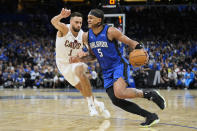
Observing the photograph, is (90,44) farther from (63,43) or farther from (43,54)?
(43,54)

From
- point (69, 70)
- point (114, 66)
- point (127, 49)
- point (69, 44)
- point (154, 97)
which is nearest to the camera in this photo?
point (154, 97)

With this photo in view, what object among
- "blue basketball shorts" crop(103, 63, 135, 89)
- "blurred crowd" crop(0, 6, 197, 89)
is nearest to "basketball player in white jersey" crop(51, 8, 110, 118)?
"blue basketball shorts" crop(103, 63, 135, 89)

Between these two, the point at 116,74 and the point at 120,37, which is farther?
the point at 116,74

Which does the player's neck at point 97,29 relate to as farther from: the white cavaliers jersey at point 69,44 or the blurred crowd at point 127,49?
the blurred crowd at point 127,49

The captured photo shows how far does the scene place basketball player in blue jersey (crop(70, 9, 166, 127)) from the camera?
4660 millimetres

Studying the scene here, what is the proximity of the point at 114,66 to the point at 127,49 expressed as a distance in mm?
13898

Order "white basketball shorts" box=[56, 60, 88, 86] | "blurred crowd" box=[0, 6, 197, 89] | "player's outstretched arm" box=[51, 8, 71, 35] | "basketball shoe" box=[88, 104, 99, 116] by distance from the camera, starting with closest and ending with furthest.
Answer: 1. "basketball shoe" box=[88, 104, 99, 116]
2. "player's outstretched arm" box=[51, 8, 71, 35]
3. "white basketball shorts" box=[56, 60, 88, 86]
4. "blurred crowd" box=[0, 6, 197, 89]

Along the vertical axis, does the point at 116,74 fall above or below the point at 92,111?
above

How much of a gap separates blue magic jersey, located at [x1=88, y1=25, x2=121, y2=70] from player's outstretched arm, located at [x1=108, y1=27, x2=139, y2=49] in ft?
0.24

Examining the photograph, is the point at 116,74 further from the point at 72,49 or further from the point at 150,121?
the point at 72,49

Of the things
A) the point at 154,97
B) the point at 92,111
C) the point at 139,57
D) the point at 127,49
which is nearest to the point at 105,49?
the point at 139,57

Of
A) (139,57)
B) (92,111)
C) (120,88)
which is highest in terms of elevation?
(139,57)

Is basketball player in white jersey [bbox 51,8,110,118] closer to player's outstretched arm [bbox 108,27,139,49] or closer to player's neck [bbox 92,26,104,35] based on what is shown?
player's neck [bbox 92,26,104,35]

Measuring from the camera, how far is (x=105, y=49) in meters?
4.77
